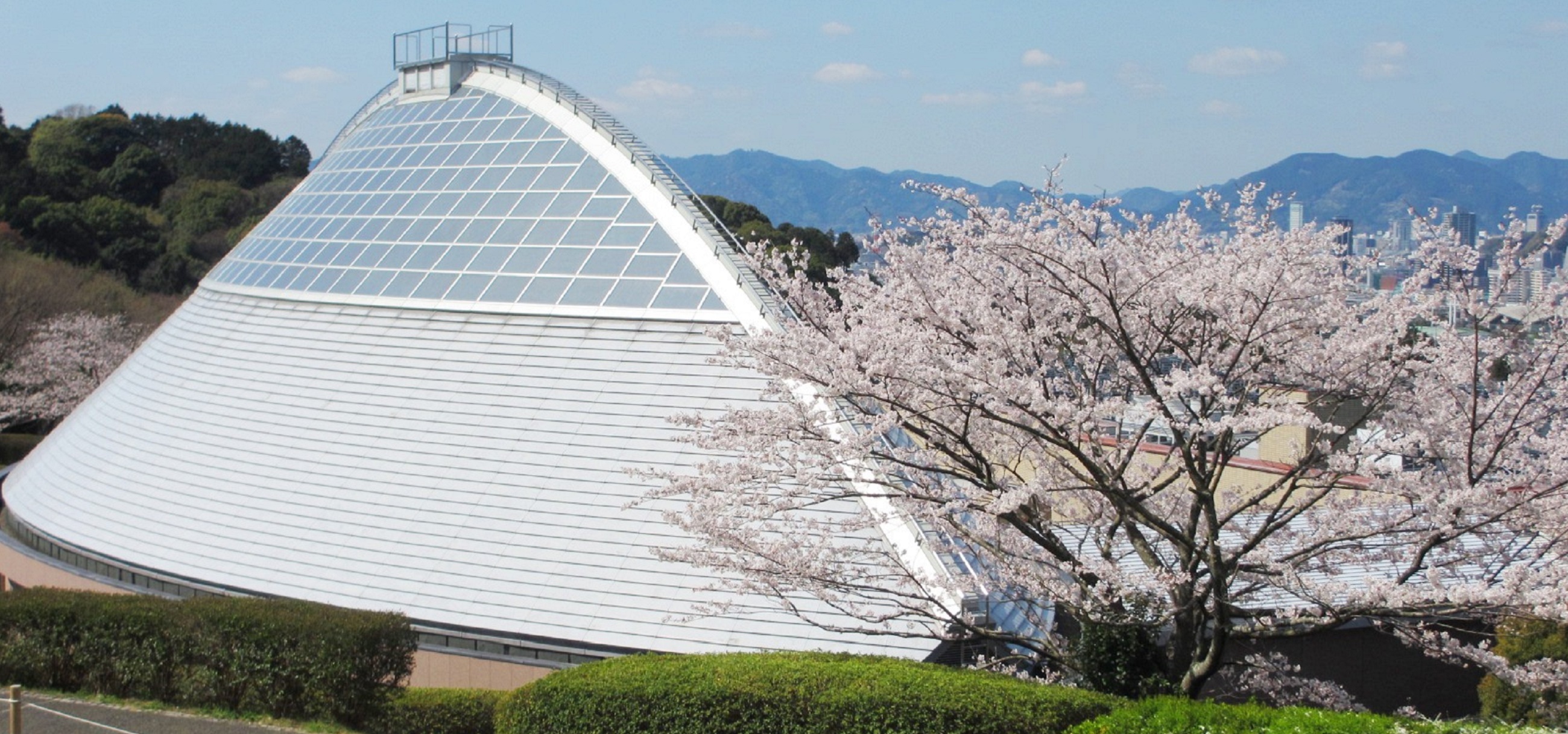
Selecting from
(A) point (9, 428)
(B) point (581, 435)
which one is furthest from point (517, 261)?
(A) point (9, 428)

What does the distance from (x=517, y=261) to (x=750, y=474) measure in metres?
9.83

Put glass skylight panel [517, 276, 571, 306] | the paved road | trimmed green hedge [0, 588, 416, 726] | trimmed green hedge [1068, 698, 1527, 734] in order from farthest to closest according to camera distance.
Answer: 1. glass skylight panel [517, 276, 571, 306]
2. trimmed green hedge [0, 588, 416, 726]
3. the paved road
4. trimmed green hedge [1068, 698, 1527, 734]

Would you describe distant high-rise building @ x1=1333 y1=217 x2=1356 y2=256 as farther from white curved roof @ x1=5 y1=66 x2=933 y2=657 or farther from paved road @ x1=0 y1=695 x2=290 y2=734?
paved road @ x1=0 y1=695 x2=290 y2=734

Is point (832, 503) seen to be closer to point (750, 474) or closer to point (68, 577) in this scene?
point (750, 474)

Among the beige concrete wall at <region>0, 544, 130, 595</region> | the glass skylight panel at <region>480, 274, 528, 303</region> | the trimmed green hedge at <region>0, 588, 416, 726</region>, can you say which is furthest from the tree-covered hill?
the trimmed green hedge at <region>0, 588, 416, 726</region>

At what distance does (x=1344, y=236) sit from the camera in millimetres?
9945

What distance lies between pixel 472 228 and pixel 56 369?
27.0 m

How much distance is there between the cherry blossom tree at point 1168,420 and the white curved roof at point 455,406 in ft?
8.05

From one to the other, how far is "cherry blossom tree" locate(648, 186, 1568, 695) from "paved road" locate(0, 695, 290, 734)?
4.43 m

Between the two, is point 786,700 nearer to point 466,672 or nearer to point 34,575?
point 466,672

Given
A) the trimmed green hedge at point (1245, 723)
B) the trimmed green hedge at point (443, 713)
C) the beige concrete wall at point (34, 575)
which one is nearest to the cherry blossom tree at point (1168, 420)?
the trimmed green hedge at point (1245, 723)

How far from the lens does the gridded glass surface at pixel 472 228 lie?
17.5m

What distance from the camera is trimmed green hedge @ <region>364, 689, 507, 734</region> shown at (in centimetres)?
1140

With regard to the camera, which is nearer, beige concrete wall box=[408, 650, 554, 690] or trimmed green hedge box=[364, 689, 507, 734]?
trimmed green hedge box=[364, 689, 507, 734]
